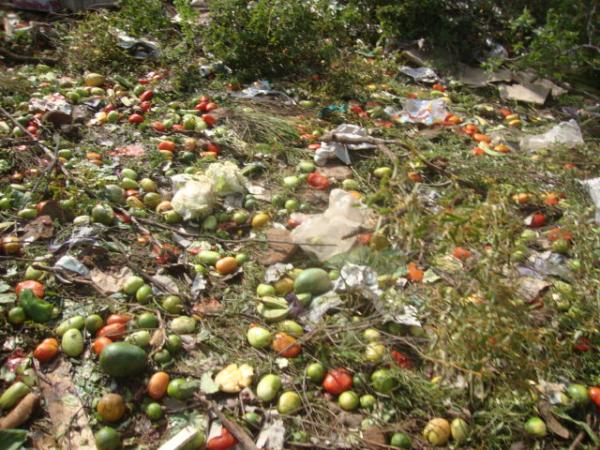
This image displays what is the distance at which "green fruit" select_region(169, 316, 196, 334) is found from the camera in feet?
8.16

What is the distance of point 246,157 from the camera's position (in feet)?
12.8

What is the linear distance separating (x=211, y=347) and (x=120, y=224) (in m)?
1.14

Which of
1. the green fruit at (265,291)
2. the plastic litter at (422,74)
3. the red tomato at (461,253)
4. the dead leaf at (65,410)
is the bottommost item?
the dead leaf at (65,410)

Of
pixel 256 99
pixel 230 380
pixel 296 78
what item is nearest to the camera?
pixel 230 380

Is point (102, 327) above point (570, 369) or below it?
below

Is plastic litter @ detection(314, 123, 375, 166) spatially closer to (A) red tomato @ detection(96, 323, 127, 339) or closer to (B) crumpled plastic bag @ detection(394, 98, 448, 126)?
(B) crumpled plastic bag @ detection(394, 98, 448, 126)

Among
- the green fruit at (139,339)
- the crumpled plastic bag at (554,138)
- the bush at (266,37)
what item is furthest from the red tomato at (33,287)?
the crumpled plastic bag at (554,138)

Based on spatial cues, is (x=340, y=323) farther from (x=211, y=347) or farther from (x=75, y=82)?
Answer: (x=75, y=82)

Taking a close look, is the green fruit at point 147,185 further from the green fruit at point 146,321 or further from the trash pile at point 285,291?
the green fruit at point 146,321

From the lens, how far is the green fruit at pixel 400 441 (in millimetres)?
2074

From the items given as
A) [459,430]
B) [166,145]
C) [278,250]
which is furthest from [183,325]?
[166,145]

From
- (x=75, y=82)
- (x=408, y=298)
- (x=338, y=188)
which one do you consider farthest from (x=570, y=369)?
(x=75, y=82)

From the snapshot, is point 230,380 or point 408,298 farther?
point 408,298

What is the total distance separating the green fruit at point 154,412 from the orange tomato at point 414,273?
1481mm
